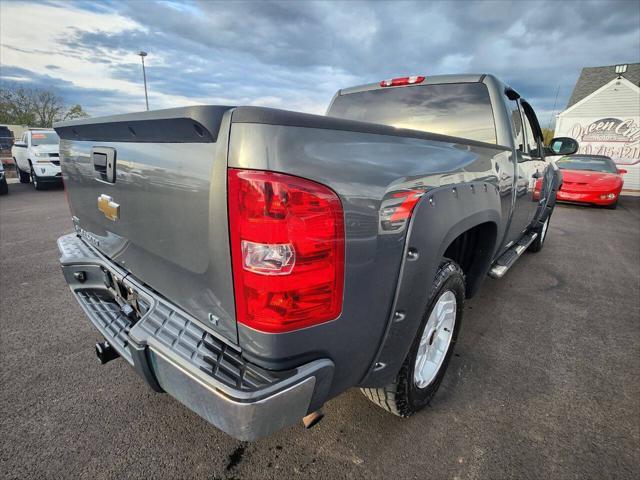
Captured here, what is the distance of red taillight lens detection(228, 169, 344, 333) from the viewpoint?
1.09 metres

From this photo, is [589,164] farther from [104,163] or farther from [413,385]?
[104,163]

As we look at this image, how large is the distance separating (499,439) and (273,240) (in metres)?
1.73

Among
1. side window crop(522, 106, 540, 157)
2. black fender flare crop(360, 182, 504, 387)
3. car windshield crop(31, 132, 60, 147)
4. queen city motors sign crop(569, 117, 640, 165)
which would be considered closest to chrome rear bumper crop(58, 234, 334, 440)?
black fender flare crop(360, 182, 504, 387)

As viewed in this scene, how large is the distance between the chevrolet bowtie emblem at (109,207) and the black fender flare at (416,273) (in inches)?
54.7

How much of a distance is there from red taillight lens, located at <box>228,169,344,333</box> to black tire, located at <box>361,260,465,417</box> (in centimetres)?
74

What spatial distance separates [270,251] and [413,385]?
4.04ft

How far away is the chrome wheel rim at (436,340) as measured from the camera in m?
1.98

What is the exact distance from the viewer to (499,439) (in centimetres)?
190

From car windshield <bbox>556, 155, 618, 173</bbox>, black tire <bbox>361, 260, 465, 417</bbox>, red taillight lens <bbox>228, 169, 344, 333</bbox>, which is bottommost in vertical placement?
black tire <bbox>361, 260, 465, 417</bbox>

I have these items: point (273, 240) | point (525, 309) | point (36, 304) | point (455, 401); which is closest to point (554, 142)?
point (525, 309)

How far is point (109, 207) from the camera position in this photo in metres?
1.80

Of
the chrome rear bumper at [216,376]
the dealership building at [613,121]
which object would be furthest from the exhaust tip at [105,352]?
the dealership building at [613,121]

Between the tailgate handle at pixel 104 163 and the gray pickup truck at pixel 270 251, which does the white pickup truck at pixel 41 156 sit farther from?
the gray pickup truck at pixel 270 251

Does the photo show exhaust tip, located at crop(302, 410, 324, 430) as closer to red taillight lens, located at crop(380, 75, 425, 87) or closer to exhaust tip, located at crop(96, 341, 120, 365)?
exhaust tip, located at crop(96, 341, 120, 365)
